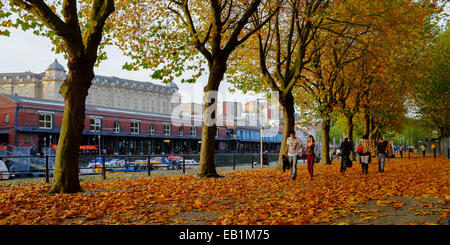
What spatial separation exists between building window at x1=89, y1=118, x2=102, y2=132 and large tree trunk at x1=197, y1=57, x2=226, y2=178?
3623cm

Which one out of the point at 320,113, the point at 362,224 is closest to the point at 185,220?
the point at 362,224

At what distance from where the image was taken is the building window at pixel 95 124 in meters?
47.8

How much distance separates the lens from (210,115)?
14.9 meters

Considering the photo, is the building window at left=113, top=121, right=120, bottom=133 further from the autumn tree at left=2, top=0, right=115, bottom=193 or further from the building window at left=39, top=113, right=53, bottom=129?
the autumn tree at left=2, top=0, right=115, bottom=193

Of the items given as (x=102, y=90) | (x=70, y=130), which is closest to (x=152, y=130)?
(x=70, y=130)

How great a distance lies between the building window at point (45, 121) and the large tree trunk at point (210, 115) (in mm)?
34470

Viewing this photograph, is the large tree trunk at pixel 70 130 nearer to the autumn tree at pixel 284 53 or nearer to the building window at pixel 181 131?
the autumn tree at pixel 284 53

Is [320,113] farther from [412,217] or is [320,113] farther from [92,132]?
[92,132]

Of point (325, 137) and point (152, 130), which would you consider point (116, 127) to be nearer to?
point (152, 130)

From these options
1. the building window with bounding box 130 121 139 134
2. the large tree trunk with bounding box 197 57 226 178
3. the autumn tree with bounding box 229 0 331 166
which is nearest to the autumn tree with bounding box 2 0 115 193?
the large tree trunk with bounding box 197 57 226 178

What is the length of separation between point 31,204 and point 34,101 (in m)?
39.7

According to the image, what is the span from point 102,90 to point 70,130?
96.8 meters

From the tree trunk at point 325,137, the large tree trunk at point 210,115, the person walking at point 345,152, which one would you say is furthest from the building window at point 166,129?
the large tree trunk at point 210,115
